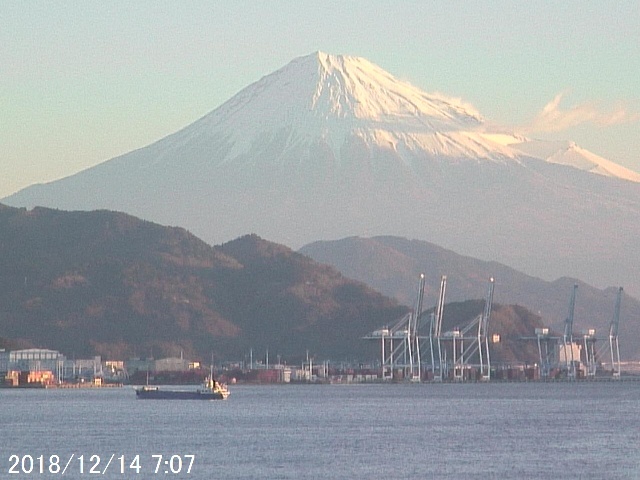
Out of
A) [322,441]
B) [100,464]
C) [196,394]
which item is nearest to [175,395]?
[196,394]

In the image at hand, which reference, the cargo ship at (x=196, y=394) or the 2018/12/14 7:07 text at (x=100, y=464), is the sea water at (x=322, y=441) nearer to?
the 2018/12/14 7:07 text at (x=100, y=464)

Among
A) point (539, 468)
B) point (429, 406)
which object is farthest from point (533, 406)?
point (539, 468)

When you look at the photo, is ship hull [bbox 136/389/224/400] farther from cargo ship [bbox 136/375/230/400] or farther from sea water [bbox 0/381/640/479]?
sea water [bbox 0/381/640/479]

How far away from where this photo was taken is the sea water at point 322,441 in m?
76.4

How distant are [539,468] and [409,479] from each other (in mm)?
7048

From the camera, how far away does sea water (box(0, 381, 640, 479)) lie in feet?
251

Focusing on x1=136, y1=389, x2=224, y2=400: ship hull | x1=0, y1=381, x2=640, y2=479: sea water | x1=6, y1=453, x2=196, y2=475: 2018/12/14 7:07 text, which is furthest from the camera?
x1=136, y1=389, x2=224, y2=400: ship hull

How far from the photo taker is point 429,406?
138500mm

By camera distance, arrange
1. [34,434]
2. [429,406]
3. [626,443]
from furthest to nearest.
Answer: [429,406]
[34,434]
[626,443]

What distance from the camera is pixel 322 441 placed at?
93.0 meters

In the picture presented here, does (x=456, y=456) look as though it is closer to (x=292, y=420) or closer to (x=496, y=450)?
(x=496, y=450)

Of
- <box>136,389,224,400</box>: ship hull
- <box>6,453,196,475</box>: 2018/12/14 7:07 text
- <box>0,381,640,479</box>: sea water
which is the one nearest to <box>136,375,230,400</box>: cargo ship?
<box>136,389,224,400</box>: ship hull

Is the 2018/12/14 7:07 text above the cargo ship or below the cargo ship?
below

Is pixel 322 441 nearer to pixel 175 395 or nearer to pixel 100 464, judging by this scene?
pixel 100 464
